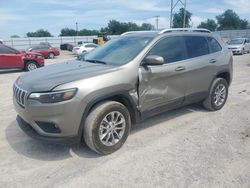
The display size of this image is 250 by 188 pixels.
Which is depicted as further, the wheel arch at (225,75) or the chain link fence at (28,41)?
the chain link fence at (28,41)

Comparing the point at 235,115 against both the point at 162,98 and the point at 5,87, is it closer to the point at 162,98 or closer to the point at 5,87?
the point at 162,98

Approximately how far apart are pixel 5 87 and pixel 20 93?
6.34 meters

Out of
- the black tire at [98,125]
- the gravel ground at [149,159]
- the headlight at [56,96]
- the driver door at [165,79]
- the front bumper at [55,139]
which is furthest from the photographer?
the driver door at [165,79]

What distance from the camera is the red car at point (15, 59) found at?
13.7 meters

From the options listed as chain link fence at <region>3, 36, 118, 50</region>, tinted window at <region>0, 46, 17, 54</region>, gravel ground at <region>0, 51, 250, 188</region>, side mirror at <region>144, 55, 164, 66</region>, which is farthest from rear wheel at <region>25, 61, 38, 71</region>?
chain link fence at <region>3, 36, 118, 50</region>

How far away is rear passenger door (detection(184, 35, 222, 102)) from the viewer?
5223 millimetres

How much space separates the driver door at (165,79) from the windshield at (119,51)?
246 millimetres

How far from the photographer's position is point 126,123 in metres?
4.21

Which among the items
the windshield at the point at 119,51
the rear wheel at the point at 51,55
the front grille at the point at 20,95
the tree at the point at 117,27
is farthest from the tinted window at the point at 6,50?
the tree at the point at 117,27

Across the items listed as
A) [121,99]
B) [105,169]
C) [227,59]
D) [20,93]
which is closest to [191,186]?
[105,169]

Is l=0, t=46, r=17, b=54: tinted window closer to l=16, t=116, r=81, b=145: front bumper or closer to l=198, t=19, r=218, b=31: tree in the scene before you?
l=16, t=116, r=81, b=145: front bumper

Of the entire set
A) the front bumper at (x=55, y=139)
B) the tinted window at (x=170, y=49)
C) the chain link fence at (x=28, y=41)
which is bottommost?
the front bumper at (x=55, y=139)

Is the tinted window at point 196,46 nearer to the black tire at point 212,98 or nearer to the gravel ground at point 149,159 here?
the black tire at point 212,98

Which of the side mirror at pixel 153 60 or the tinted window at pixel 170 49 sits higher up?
the tinted window at pixel 170 49
